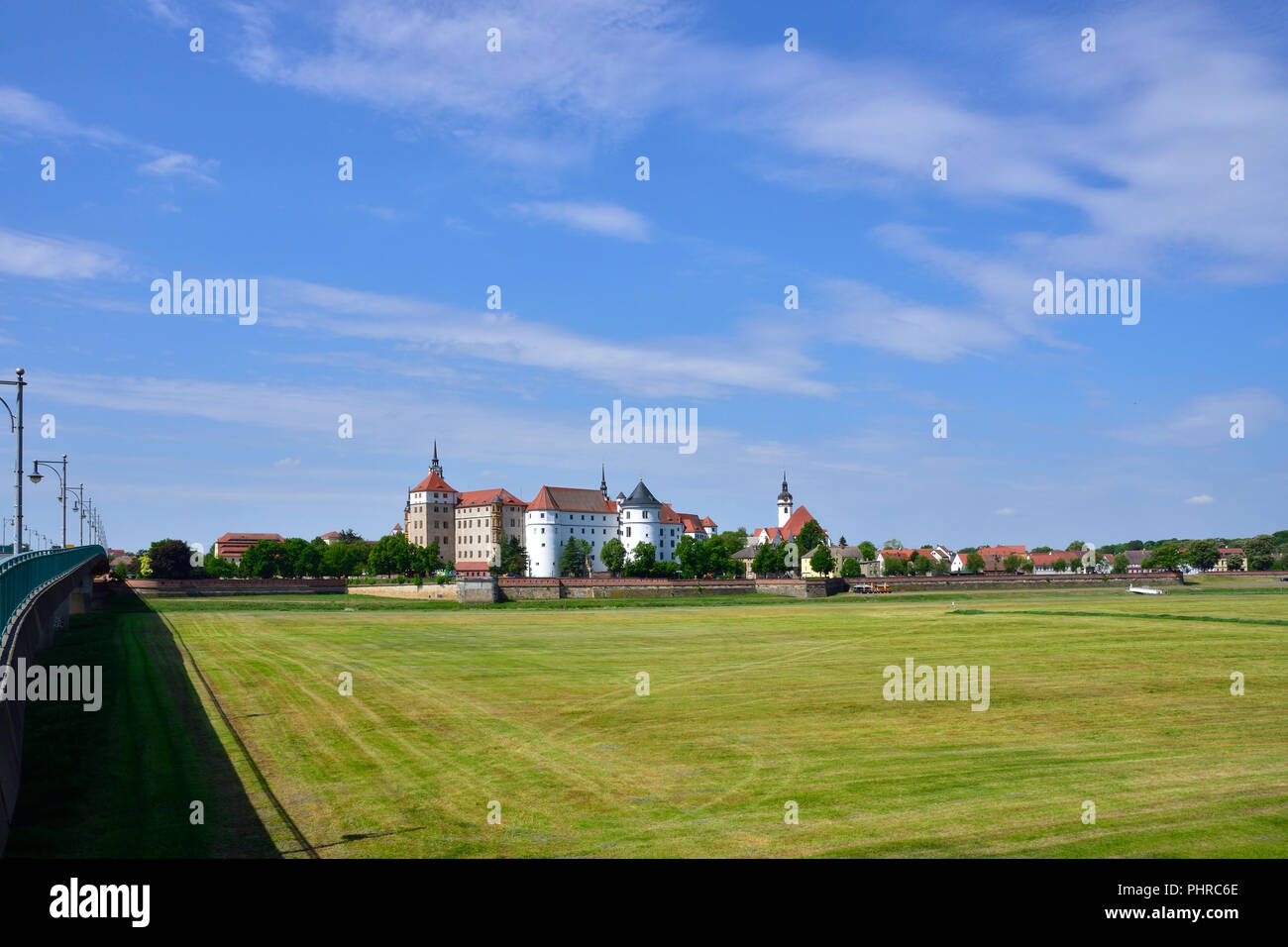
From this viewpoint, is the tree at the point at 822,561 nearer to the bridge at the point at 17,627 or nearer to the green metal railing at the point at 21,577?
the bridge at the point at 17,627

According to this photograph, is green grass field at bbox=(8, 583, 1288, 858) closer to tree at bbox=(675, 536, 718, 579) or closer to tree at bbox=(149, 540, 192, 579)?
tree at bbox=(149, 540, 192, 579)

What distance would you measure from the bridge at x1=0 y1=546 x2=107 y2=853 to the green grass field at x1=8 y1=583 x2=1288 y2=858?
1142 mm

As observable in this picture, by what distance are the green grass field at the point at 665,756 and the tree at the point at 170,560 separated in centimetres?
10783

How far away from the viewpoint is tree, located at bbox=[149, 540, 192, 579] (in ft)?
467

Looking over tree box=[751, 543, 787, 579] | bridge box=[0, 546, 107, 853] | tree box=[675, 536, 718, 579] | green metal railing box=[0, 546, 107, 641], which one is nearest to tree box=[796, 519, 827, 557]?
tree box=[751, 543, 787, 579]

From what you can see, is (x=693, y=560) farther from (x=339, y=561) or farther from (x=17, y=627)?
(x=17, y=627)

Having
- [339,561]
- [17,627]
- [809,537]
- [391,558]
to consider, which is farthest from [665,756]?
[339,561]

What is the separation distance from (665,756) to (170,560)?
462 ft

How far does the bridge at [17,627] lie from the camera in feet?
49.8

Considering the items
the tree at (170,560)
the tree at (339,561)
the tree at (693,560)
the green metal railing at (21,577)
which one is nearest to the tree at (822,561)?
the tree at (693,560)

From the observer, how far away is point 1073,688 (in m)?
31.6
